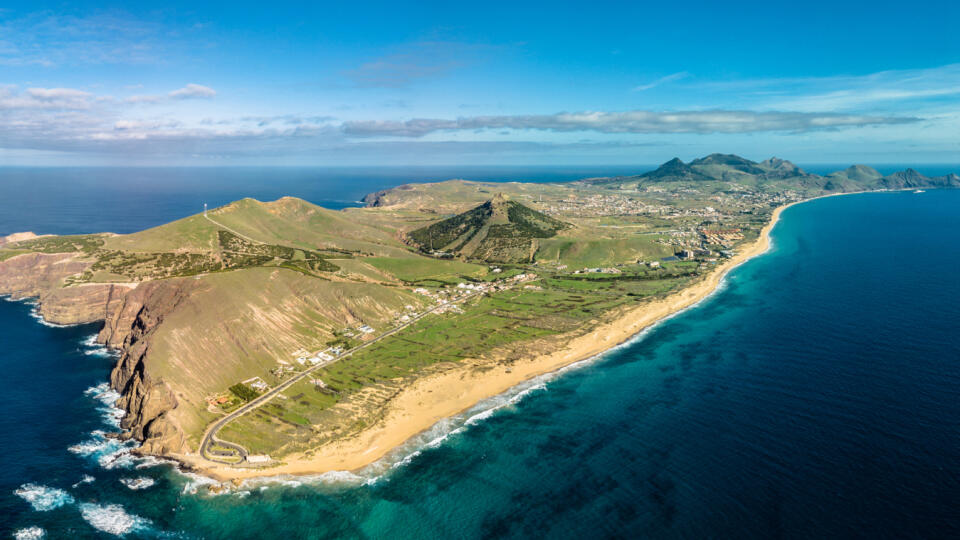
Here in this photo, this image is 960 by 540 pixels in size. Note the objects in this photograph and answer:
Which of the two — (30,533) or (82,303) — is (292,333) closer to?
(30,533)

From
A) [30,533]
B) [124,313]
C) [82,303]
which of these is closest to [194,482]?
[30,533]

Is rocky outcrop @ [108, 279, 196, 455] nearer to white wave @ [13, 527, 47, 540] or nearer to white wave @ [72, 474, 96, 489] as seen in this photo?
white wave @ [72, 474, 96, 489]

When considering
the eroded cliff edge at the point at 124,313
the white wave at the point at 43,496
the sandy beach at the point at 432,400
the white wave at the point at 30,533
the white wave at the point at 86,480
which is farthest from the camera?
the eroded cliff edge at the point at 124,313

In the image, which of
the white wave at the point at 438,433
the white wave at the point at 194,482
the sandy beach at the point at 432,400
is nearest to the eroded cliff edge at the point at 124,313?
the white wave at the point at 194,482

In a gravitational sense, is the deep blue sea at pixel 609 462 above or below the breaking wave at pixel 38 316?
below

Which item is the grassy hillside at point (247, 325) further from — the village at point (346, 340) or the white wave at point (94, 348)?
the white wave at point (94, 348)

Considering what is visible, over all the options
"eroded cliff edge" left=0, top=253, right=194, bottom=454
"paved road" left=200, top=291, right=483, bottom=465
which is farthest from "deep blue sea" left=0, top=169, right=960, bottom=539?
"paved road" left=200, top=291, right=483, bottom=465
